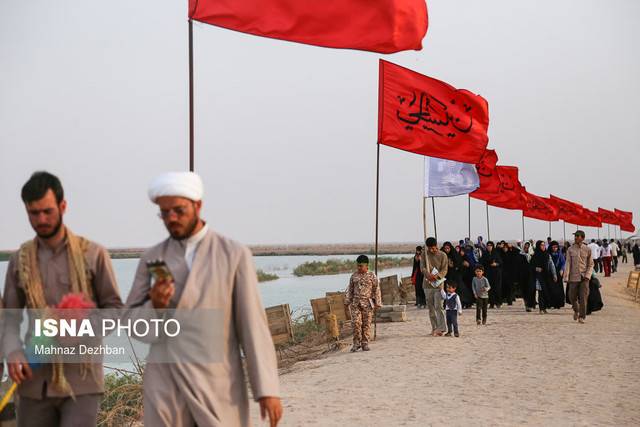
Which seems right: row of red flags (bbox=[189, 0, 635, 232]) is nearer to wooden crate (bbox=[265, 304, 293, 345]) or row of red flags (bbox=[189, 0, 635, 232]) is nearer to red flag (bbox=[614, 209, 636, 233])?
wooden crate (bbox=[265, 304, 293, 345])

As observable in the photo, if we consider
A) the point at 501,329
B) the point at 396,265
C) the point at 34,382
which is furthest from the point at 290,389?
the point at 396,265

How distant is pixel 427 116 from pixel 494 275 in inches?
306

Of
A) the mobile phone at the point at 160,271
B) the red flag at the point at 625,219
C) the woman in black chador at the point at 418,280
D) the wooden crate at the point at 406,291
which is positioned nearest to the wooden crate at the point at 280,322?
the woman in black chador at the point at 418,280

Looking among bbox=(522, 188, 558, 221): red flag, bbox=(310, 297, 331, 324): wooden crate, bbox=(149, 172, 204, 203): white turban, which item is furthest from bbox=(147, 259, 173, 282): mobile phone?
bbox=(522, 188, 558, 221): red flag

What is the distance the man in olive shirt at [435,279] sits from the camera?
500 inches

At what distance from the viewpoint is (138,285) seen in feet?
11.0

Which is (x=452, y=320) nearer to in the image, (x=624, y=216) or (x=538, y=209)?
(x=538, y=209)

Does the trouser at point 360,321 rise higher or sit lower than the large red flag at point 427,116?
lower

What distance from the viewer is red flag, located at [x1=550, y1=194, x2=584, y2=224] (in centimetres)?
4112

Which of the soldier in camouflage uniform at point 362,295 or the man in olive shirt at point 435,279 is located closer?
the soldier in camouflage uniform at point 362,295

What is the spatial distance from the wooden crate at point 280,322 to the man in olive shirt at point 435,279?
2.38 m

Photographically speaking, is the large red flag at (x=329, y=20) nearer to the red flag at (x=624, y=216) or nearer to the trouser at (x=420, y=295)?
the trouser at (x=420, y=295)

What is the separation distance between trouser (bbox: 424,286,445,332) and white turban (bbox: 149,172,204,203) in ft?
31.8

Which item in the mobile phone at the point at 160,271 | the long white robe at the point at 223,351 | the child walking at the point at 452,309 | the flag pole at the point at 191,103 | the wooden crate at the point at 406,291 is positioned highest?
the flag pole at the point at 191,103
